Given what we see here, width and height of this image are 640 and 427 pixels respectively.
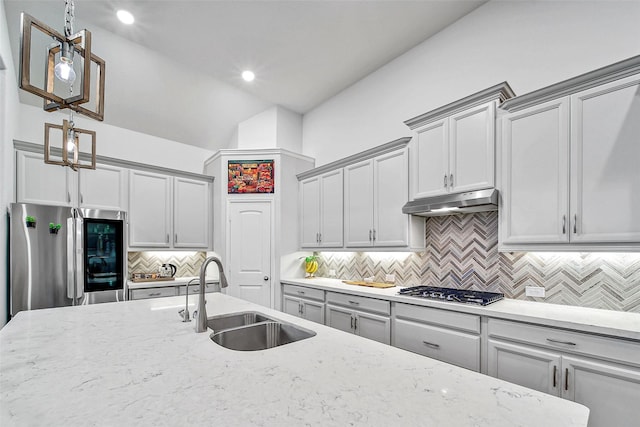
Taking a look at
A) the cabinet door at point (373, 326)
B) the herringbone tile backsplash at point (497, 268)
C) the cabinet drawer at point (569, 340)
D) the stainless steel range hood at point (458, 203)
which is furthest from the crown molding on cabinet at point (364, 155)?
the cabinet drawer at point (569, 340)

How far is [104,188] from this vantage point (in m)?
3.57

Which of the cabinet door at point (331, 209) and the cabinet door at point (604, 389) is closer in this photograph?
the cabinet door at point (604, 389)

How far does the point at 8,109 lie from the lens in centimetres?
265

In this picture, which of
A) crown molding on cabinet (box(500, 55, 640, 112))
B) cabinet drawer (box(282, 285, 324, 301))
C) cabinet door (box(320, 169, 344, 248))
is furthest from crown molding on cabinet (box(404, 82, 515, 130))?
cabinet drawer (box(282, 285, 324, 301))

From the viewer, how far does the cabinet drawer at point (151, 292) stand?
3512mm

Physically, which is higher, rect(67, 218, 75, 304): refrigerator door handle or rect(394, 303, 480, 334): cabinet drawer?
rect(67, 218, 75, 304): refrigerator door handle

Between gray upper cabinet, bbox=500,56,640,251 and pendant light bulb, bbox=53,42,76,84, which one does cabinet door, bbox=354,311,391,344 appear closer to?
gray upper cabinet, bbox=500,56,640,251

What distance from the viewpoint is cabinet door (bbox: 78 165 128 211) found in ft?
11.3

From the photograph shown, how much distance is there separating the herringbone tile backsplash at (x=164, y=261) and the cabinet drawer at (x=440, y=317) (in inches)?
128

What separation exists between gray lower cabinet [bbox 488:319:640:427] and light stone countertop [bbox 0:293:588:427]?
44.5 inches

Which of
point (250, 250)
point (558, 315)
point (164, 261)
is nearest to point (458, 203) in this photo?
point (558, 315)

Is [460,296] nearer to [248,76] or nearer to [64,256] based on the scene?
[248,76]

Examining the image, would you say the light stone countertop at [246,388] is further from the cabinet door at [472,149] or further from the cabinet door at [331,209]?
the cabinet door at [331,209]

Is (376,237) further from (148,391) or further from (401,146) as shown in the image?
(148,391)
